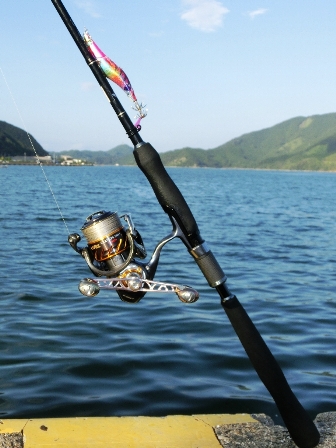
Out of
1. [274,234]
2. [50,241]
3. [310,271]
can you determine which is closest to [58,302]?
[310,271]

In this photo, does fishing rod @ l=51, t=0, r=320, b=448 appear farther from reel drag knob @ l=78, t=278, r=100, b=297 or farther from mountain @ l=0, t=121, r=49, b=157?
mountain @ l=0, t=121, r=49, b=157

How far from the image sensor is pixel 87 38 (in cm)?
272

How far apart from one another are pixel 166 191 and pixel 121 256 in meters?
0.37

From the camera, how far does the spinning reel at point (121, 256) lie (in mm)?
2709

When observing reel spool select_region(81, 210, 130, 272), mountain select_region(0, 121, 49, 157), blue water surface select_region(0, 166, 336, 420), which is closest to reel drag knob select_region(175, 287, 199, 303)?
reel spool select_region(81, 210, 130, 272)

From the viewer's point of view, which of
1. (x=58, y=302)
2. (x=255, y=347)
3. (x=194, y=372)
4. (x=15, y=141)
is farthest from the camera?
(x=15, y=141)

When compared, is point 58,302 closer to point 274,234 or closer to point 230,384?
point 230,384

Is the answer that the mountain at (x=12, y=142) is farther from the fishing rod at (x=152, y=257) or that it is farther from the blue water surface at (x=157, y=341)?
the fishing rod at (x=152, y=257)

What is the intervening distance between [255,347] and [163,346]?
3.33 m

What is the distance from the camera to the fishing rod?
8.87 feet

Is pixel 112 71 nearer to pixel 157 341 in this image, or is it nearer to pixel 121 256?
pixel 121 256

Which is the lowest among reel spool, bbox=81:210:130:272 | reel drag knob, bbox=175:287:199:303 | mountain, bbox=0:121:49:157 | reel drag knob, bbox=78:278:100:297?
reel drag knob, bbox=175:287:199:303

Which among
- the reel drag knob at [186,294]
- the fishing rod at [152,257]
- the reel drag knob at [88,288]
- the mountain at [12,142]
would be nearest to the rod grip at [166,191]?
the fishing rod at [152,257]

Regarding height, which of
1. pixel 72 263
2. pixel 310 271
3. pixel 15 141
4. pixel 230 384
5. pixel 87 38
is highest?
pixel 15 141
